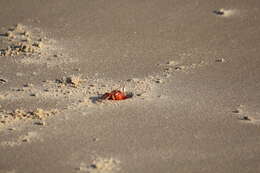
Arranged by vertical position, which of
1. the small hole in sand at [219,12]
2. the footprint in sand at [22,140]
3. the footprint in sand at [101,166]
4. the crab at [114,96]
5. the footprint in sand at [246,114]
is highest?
the small hole in sand at [219,12]

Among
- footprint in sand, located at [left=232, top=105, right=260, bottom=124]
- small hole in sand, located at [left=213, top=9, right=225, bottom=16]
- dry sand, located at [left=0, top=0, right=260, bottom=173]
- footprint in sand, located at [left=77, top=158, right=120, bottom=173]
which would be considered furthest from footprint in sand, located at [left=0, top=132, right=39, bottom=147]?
small hole in sand, located at [left=213, top=9, right=225, bottom=16]

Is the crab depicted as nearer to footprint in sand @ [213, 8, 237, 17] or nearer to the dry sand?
the dry sand

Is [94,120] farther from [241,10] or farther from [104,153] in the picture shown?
[241,10]

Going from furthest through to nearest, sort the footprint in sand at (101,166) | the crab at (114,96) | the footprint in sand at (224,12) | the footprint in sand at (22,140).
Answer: the footprint in sand at (224,12) → the crab at (114,96) → the footprint in sand at (22,140) → the footprint in sand at (101,166)

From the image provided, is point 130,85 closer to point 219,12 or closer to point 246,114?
point 246,114

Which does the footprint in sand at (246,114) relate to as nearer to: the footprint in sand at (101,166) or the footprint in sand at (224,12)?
the footprint in sand at (101,166)

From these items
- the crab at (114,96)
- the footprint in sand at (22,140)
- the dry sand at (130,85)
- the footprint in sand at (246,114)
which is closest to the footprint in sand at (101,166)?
the dry sand at (130,85)

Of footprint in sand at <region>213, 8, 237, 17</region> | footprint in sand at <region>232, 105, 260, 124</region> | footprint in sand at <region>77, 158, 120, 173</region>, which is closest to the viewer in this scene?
footprint in sand at <region>77, 158, 120, 173</region>

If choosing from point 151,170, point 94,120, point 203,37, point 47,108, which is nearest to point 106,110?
point 94,120
